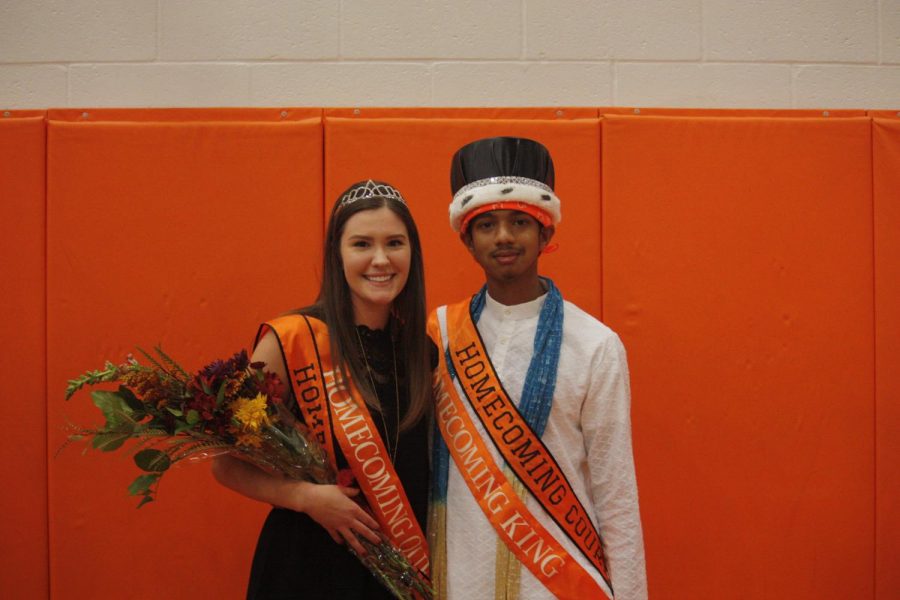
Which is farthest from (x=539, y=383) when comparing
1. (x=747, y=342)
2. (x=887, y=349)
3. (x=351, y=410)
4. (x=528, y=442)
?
(x=887, y=349)

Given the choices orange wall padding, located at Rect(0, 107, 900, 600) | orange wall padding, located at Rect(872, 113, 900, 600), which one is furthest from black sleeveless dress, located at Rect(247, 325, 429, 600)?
orange wall padding, located at Rect(872, 113, 900, 600)

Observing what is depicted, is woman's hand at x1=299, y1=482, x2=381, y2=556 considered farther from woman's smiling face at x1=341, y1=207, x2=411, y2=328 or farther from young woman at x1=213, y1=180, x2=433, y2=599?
woman's smiling face at x1=341, y1=207, x2=411, y2=328

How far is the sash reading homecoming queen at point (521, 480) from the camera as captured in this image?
53.7 inches

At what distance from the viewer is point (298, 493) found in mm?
1283

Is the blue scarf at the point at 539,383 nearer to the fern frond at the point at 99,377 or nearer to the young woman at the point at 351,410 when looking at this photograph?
the young woman at the point at 351,410

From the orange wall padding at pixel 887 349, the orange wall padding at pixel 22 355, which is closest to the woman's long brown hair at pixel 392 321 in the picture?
the orange wall padding at pixel 22 355

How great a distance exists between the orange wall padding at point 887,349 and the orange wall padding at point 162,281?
1546 millimetres

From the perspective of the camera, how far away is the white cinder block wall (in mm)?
2156

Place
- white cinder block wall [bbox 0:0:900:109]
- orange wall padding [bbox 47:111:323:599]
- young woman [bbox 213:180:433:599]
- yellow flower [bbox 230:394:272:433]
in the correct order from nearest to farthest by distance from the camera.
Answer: yellow flower [bbox 230:394:272:433]
young woman [bbox 213:180:433:599]
orange wall padding [bbox 47:111:323:599]
white cinder block wall [bbox 0:0:900:109]

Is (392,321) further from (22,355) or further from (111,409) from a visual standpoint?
(22,355)

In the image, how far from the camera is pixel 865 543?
2.11 m

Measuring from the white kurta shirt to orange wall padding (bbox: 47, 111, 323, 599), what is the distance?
0.84 m

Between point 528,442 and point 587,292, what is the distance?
762mm

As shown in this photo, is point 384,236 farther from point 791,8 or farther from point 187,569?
point 791,8
